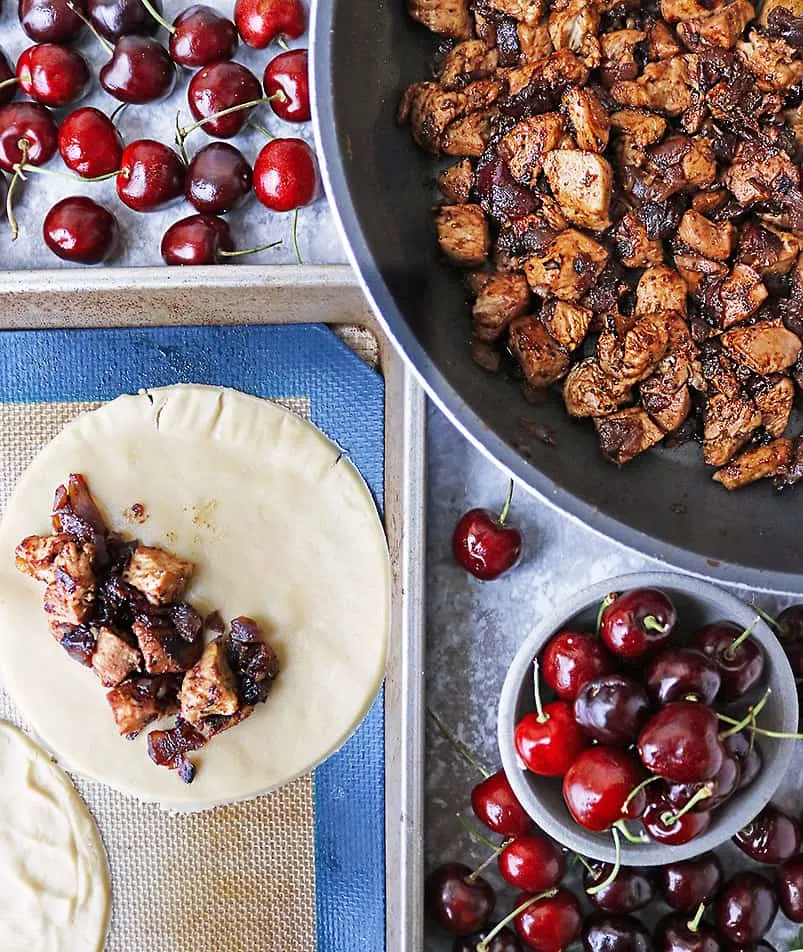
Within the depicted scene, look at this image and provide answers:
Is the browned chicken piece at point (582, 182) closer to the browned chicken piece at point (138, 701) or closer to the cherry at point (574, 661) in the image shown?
the cherry at point (574, 661)

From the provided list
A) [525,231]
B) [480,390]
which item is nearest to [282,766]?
[480,390]

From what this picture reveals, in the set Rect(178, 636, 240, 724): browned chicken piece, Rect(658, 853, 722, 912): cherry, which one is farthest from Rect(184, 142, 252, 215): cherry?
Rect(658, 853, 722, 912): cherry

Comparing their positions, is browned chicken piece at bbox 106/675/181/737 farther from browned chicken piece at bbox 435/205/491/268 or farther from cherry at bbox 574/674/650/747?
browned chicken piece at bbox 435/205/491/268

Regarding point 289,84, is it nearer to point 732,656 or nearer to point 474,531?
point 474,531

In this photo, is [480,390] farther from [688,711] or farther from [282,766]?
[282,766]

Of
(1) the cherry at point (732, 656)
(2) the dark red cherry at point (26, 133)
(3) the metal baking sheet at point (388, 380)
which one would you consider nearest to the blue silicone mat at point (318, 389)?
(3) the metal baking sheet at point (388, 380)

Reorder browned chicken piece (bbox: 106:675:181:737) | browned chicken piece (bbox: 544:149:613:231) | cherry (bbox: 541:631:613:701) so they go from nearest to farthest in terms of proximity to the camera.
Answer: browned chicken piece (bbox: 544:149:613:231), cherry (bbox: 541:631:613:701), browned chicken piece (bbox: 106:675:181:737)

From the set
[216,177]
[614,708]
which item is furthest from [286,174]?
[614,708]
